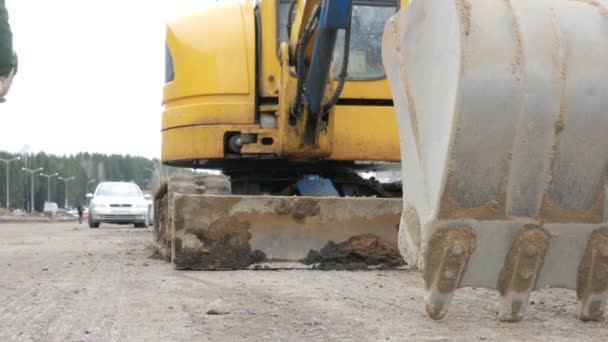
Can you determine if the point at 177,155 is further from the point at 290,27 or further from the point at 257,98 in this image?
the point at 290,27

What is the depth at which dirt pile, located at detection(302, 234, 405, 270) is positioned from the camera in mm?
6695

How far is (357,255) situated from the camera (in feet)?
22.1

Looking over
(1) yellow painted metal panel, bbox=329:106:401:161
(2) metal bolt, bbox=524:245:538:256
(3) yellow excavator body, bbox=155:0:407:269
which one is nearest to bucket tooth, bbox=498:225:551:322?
(2) metal bolt, bbox=524:245:538:256

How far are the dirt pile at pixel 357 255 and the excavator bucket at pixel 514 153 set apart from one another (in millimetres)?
3111

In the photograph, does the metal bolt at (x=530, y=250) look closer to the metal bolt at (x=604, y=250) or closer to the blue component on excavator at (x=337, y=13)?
the metal bolt at (x=604, y=250)

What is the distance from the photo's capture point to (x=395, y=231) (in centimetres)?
679

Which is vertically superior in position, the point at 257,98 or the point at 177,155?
the point at 257,98

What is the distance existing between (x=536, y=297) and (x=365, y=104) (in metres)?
2.82

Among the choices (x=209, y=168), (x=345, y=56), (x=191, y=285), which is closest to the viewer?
(x=191, y=285)

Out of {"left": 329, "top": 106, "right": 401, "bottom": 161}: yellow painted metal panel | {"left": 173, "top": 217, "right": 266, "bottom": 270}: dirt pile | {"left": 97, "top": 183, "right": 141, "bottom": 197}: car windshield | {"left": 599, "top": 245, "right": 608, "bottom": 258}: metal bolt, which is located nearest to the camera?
{"left": 599, "top": 245, "right": 608, "bottom": 258}: metal bolt

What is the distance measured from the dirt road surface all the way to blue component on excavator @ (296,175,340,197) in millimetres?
1138

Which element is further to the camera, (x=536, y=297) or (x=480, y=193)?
(x=536, y=297)

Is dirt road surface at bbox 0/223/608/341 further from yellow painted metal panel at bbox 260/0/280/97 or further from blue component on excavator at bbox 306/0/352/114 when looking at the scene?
yellow painted metal panel at bbox 260/0/280/97

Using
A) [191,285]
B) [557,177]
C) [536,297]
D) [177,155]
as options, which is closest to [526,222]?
[557,177]
